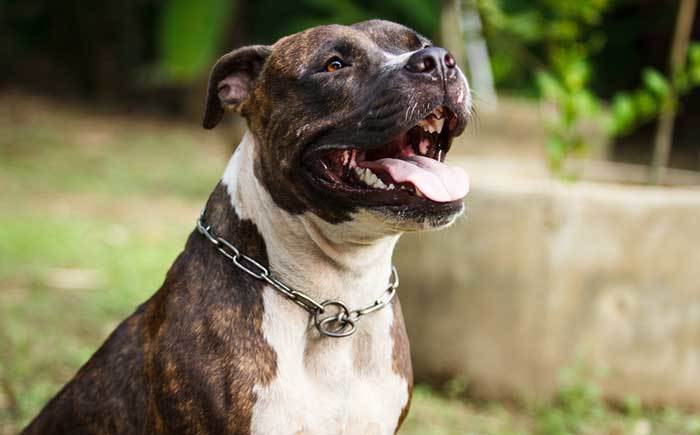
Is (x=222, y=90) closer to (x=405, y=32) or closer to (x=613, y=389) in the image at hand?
(x=405, y=32)

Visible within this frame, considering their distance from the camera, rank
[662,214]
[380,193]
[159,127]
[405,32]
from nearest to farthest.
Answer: [380,193]
[405,32]
[662,214]
[159,127]

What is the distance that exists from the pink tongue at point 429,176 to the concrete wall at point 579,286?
6.24 ft

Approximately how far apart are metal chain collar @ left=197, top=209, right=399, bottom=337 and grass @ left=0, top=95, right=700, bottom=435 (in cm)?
175

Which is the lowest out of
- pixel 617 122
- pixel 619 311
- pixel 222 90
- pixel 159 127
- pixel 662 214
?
pixel 159 127

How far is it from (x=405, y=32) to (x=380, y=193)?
0.66m

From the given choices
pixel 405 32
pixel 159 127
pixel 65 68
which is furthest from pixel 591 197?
pixel 65 68

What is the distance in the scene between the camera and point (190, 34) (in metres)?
10.3

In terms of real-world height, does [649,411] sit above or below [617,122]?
below

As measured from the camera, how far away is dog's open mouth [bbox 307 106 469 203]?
248cm

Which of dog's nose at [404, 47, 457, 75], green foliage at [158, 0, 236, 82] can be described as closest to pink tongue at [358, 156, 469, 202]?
dog's nose at [404, 47, 457, 75]

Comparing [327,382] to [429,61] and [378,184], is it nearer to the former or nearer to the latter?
[378,184]

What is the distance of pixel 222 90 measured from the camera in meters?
2.89

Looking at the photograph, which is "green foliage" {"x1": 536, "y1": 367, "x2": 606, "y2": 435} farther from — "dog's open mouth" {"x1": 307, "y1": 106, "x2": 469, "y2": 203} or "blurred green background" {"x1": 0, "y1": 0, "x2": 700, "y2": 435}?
"dog's open mouth" {"x1": 307, "y1": 106, "x2": 469, "y2": 203}

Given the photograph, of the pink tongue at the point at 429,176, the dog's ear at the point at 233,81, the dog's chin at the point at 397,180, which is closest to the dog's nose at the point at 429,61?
the dog's chin at the point at 397,180
